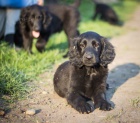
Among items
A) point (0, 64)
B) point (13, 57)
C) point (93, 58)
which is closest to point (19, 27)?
point (13, 57)

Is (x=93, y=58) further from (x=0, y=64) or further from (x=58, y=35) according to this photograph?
(x=58, y=35)

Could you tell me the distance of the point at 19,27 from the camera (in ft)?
23.4

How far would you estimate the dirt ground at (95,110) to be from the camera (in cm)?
367

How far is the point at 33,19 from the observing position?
6.70 meters

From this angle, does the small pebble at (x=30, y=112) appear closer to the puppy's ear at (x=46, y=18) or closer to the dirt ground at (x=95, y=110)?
the dirt ground at (x=95, y=110)

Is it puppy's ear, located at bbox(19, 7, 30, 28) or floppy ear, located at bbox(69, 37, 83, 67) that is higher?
floppy ear, located at bbox(69, 37, 83, 67)

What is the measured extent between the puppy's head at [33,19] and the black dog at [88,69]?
2436 millimetres

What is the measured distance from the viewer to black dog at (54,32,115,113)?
13.2ft

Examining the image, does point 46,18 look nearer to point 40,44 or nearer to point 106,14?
point 40,44

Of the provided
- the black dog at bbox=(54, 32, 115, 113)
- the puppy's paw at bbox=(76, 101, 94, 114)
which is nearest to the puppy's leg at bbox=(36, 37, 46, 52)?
the black dog at bbox=(54, 32, 115, 113)

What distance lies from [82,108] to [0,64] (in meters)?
2.28

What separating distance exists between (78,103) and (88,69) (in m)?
0.54

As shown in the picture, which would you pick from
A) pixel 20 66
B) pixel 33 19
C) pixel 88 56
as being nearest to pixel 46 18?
pixel 33 19

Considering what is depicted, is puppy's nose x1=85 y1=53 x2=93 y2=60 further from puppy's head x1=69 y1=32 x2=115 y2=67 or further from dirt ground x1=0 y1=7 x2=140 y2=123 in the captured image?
dirt ground x1=0 y1=7 x2=140 y2=123
